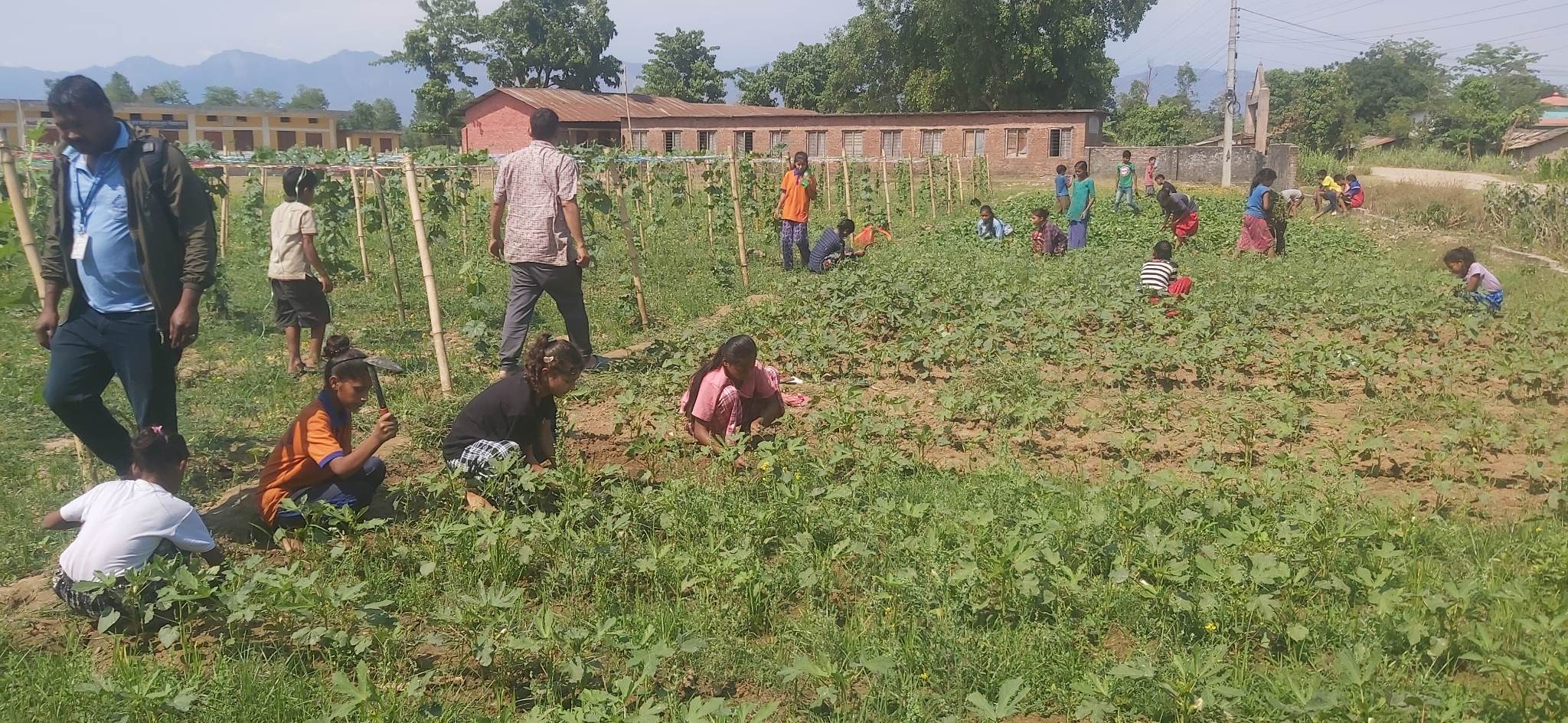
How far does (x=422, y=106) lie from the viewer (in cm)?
5275

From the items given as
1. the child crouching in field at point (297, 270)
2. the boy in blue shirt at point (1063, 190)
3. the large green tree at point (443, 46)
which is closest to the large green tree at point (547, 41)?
the large green tree at point (443, 46)

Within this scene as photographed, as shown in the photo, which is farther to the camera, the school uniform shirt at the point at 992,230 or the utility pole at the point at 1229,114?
the utility pole at the point at 1229,114

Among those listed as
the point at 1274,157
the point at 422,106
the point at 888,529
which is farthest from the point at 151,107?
the point at 888,529

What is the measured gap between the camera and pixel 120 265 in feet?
13.7

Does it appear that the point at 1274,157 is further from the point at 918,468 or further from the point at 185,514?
the point at 185,514

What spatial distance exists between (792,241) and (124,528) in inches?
374

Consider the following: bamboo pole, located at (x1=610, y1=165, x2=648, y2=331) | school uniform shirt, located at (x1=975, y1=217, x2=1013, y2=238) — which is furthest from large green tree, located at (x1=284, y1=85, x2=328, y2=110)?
bamboo pole, located at (x1=610, y1=165, x2=648, y2=331)

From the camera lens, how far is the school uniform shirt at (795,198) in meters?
12.1

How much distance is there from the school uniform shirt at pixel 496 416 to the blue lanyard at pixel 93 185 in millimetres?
1675

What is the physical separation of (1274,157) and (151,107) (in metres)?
58.5

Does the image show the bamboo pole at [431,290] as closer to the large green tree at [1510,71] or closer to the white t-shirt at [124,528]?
the white t-shirt at [124,528]

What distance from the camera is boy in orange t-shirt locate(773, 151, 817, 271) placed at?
12070 millimetres

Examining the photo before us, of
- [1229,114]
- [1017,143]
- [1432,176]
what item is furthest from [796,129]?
[1432,176]

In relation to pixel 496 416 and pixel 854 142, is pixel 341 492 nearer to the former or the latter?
pixel 496 416
